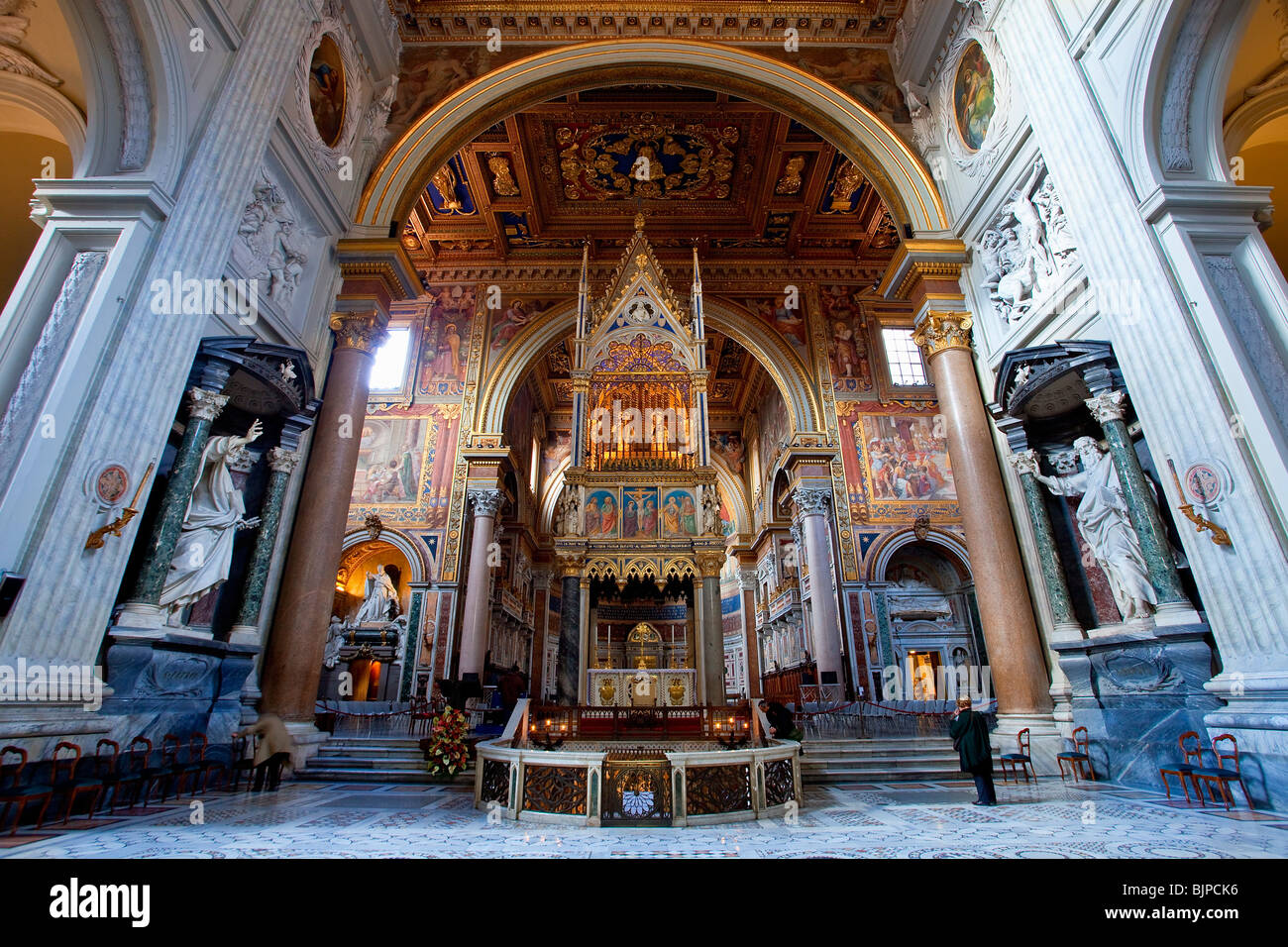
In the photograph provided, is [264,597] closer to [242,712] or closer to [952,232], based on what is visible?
[242,712]

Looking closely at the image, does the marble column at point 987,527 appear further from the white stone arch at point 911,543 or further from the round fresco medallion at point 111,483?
the round fresco medallion at point 111,483

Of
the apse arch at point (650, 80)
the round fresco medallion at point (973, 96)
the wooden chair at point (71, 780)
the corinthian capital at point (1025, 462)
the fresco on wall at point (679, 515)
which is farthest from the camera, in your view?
the fresco on wall at point (679, 515)

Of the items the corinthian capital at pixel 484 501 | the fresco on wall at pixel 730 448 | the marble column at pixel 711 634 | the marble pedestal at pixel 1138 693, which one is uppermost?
the fresco on wall at pixel 730 448

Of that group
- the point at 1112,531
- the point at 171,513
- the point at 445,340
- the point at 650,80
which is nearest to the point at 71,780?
the point at 171,513

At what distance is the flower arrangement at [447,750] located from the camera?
6.95 m

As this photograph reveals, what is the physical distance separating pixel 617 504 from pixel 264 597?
6.19 metres

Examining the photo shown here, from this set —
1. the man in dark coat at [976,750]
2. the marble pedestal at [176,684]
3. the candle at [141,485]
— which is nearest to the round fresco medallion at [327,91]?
the candle at [141,485]

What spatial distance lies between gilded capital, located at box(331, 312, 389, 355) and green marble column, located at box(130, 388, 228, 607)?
2.95 metres

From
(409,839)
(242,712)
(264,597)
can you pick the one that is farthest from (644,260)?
(409,839)

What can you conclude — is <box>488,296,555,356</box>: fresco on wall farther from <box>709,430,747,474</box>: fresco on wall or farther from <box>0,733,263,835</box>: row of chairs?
<box>0,733,263,835</box>: row of chairs

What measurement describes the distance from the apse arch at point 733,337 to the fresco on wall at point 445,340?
105 cm

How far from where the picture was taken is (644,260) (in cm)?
1374

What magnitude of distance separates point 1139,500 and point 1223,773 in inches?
101

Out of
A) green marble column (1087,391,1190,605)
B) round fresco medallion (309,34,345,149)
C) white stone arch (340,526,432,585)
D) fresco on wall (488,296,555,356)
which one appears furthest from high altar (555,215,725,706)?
green marble column (1087,391,1190,605)
